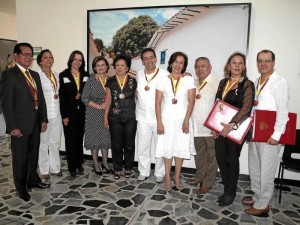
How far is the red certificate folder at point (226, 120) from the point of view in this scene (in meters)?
2.88

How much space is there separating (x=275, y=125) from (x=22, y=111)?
9.29 ft

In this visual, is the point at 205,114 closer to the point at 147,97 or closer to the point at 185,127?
the point at 185,127

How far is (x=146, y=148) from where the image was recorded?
12.7 ft

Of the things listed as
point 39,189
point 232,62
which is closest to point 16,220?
point 39,189

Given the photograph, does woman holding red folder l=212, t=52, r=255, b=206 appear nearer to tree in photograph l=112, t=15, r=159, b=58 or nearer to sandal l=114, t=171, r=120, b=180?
sandal l=114, t=171, r=120, b=180

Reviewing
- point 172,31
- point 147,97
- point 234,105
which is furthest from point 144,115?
point 172,31

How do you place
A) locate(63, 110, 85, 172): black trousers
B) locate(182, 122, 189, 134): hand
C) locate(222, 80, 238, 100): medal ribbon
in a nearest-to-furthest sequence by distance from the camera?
locate(222, 80, 238, 100): medal ribbon < locate(182, 122, 189, 134): hand < locate(63, 110, 85, 172): black trousers

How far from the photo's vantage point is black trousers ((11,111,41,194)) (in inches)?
122

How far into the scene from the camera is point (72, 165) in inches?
157

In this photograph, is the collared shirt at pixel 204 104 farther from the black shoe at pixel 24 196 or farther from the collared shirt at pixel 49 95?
the black shoe at pixel 24 196

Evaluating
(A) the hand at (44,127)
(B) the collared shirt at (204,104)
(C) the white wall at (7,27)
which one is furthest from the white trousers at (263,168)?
(C) the white wall at (7,27)

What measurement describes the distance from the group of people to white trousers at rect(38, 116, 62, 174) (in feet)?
0.04

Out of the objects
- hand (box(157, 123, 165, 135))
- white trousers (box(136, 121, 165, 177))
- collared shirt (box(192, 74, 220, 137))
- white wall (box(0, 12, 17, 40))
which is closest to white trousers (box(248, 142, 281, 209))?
collared shirt (box(192, 74, 220, 137))

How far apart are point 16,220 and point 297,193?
3.53m
